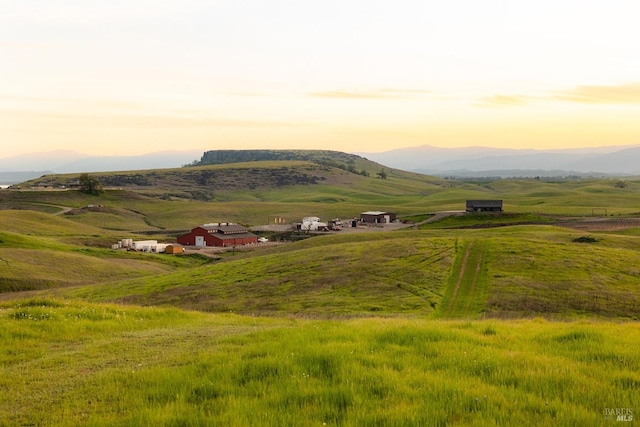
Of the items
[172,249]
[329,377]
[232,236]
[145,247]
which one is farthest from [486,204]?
[329,377]

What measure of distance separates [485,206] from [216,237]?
69165 millimetres

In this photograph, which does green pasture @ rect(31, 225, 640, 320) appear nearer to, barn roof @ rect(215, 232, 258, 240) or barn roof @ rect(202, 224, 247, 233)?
barn roof @ rect(215, 232, 258, 240)

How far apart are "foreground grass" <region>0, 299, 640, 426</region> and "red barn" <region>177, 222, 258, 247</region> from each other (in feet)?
341

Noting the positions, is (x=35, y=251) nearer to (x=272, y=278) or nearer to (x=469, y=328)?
(x=272, y=278)

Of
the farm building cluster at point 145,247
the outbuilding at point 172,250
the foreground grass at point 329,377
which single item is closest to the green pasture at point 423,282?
the foreground grass at point 329,377

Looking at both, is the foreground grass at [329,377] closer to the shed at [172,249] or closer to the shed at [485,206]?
the shed at [172,249]

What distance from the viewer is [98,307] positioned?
22.3m

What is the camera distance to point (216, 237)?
119625 mm

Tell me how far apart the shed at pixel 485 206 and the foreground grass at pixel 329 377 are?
113 metres

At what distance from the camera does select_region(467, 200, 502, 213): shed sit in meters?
124

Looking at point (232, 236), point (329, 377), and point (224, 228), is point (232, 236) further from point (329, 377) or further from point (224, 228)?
point (329, 377)

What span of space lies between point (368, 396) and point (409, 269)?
46114 mm

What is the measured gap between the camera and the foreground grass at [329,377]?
882 cm

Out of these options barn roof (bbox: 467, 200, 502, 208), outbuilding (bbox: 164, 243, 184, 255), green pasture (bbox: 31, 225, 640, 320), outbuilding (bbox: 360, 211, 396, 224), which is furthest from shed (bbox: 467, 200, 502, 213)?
outbuilding (bbox: 164, 243, 184, 255)
